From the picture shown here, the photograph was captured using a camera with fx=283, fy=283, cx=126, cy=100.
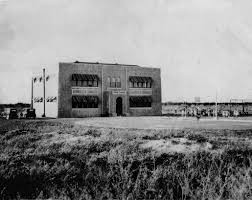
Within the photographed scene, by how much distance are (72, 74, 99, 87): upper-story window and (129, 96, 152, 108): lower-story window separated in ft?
18.0

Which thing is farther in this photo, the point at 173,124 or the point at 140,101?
the point at 140,101

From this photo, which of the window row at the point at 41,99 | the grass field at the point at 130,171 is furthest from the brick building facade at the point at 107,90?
the grass field at the point at 130,171

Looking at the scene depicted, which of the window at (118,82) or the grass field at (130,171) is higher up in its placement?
the window at (118,82)

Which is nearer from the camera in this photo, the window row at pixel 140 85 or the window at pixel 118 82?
the window at pixel 118 82

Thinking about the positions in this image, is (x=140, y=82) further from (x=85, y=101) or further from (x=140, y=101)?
(x=85, y=101)

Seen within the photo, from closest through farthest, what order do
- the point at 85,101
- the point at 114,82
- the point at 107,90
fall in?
the point at 85,101
the point at 107,90
the point at 114,82

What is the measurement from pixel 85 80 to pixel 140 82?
7.89 m

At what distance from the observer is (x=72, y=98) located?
3531cm

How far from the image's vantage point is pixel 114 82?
1497 inches

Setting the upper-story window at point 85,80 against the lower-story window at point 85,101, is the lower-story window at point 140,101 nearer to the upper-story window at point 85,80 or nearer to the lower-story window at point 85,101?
the lower-story window at point 85,101

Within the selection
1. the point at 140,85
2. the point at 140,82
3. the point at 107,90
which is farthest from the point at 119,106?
the point at 140,82

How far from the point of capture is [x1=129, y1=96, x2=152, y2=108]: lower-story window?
38.5 m

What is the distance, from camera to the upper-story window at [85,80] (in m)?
35.8

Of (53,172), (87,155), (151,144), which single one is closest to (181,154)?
(151,144)
